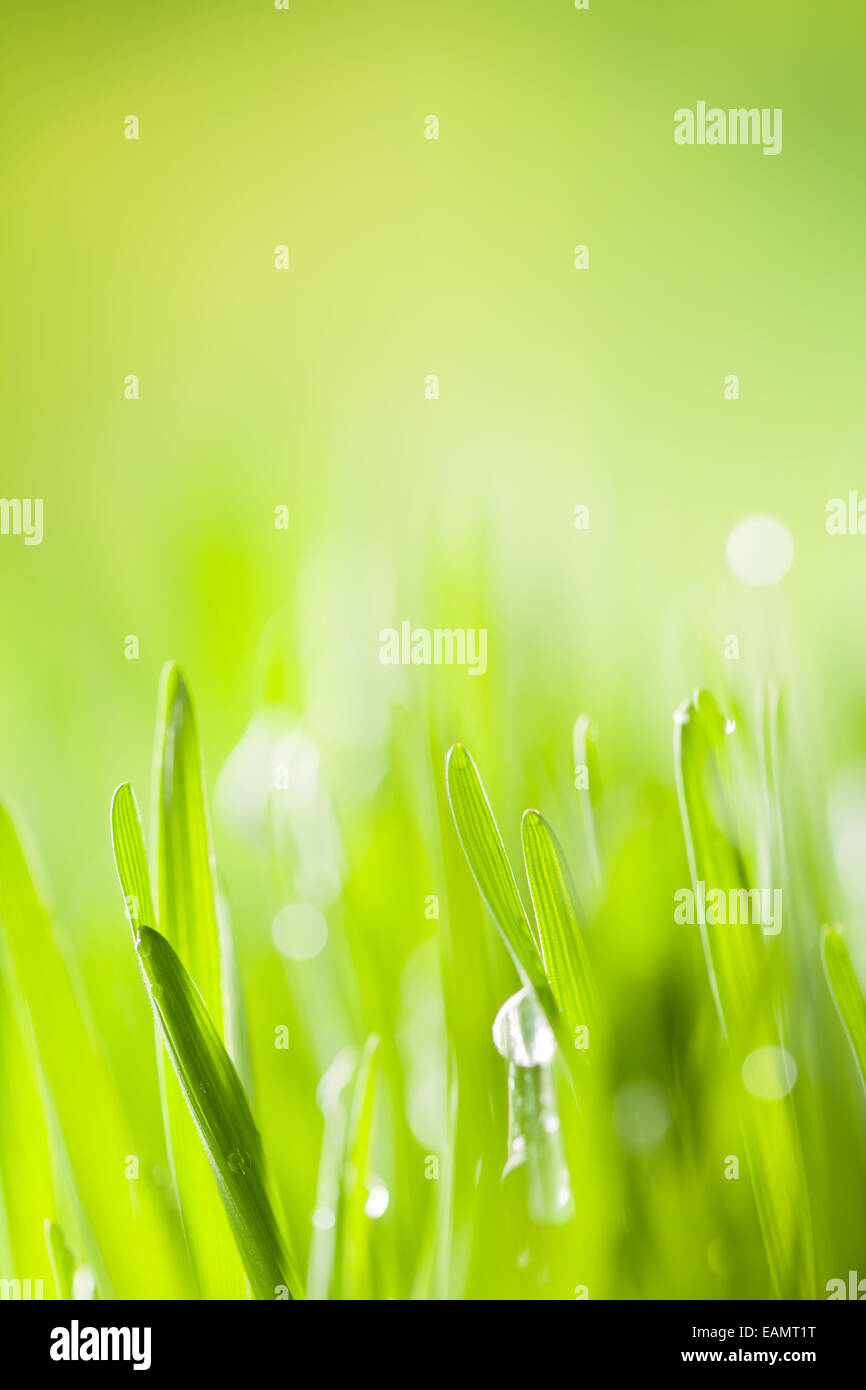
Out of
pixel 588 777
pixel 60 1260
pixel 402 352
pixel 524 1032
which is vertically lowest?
pixel 60 1260

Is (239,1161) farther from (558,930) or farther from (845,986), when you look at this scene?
(845,986)

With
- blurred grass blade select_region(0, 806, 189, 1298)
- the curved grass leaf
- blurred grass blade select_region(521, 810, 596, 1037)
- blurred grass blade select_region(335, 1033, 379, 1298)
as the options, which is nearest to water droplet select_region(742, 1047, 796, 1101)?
the curved grass leaf

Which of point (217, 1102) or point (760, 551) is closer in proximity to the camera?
point (217, 1102)

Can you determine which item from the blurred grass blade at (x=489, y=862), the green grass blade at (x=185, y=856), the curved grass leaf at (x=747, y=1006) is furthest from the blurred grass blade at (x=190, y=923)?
the curved grass leaf at (x=747, y=1006)

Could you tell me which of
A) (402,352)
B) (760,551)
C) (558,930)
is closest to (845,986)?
(558,930)

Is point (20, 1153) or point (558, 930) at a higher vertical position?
point (558, 930)

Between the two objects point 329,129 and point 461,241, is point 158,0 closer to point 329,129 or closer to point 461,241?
point 329,129
